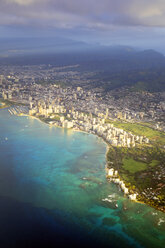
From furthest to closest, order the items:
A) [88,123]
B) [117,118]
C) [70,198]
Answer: [117,118], [88,123], [70,198]

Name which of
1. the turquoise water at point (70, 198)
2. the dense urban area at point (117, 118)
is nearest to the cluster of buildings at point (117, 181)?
the dense urban area at point (117, 118)

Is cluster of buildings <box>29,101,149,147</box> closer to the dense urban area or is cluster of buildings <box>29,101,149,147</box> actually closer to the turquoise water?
the dense urban area

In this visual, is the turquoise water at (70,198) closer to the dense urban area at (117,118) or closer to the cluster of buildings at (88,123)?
the dense urban area at (117,118)

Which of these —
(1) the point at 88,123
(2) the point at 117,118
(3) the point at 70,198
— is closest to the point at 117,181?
(3) the point at 70,198

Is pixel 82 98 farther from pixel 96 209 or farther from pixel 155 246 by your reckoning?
pixel 155 246

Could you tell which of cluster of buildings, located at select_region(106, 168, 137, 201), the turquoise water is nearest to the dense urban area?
cluster of buildings, located at select_region(106, 168, 137, 201)

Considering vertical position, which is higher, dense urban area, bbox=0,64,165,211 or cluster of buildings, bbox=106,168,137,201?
dense urban area, bbox=0,64,165,211

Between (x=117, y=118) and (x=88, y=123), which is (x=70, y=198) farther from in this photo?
(x=117, y=118)
